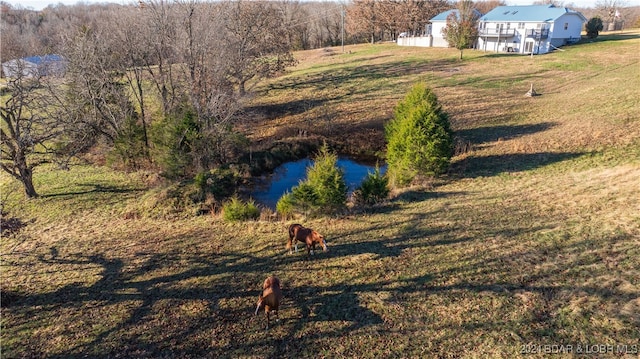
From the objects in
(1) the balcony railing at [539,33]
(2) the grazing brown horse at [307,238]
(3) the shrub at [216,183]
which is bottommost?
(3) the shrub at [216,183]

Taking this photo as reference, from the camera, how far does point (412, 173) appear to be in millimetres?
19938

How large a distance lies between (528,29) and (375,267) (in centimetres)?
5534

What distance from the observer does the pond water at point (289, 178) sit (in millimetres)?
22594

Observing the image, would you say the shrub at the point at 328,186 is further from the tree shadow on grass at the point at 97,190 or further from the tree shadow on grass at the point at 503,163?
the tree shadow on grass at the point at 97,190

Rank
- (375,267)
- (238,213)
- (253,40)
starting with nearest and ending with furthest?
(375,267) → (238,213) → (253,40)

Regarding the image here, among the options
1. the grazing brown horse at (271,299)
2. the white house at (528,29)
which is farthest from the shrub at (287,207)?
the white house at (528,29)

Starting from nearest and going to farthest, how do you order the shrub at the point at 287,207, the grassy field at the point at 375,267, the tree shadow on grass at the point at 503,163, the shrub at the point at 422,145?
the grassy field at the point at 375,267 → the shrub at the point at 287,207 → the shrub at the point at 422,145 → the tree shadow on grass at the point at 503,163

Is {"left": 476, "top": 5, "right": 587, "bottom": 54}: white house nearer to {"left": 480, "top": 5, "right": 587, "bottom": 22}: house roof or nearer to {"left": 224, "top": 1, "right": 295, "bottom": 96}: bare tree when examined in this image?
{"left": 480, "top": 5, "right": 587, "bottom": 22}: house roof

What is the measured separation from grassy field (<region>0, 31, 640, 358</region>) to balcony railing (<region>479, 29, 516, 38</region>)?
34.6m

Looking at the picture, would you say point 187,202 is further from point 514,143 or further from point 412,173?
point 514,143

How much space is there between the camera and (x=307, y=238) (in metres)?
13.2

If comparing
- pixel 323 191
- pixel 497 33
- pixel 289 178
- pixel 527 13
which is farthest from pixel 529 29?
pixel 323 191

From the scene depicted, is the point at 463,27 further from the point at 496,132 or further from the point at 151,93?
the point at 151,93

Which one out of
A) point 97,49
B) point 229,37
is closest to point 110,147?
point 97,49
